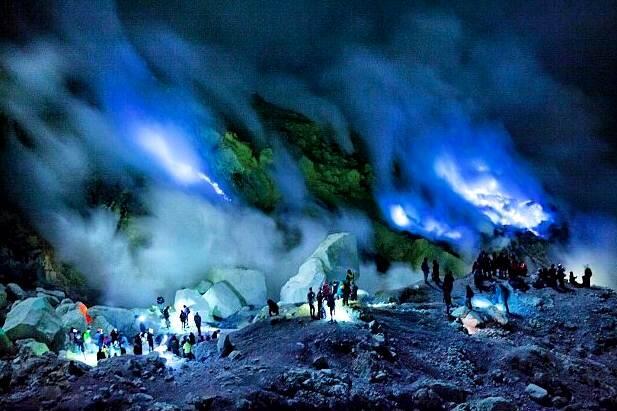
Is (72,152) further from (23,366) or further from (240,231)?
(23,366)

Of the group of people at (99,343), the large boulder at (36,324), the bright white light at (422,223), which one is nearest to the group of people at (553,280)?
the group of people at (99,343)

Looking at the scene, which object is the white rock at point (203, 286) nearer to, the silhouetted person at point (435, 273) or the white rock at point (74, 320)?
the white rock at point (74, 320)

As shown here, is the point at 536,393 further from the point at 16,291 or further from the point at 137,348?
the point at 16,291

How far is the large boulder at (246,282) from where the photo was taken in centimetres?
4062

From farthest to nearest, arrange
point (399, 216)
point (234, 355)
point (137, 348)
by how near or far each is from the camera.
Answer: point (399, 216) < point (137, 348) < point (234, 355)

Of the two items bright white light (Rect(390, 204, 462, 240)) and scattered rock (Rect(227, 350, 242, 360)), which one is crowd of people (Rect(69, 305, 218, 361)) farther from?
bright white light (Rect(390, 204, 462, 240))

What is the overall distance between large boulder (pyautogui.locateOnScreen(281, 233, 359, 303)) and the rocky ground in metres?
14.0

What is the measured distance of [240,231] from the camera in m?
47.1

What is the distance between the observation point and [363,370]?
57.7ft

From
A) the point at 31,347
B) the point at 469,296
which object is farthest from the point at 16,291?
the point at 469,296

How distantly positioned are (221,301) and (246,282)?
3611mm

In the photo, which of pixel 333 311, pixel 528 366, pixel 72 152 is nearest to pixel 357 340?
pixel 333 311

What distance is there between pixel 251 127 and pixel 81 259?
23.5 metres

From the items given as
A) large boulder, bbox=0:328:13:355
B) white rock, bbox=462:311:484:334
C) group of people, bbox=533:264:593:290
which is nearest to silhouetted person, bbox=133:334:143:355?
large boulder, bbox=0:328:13:355
